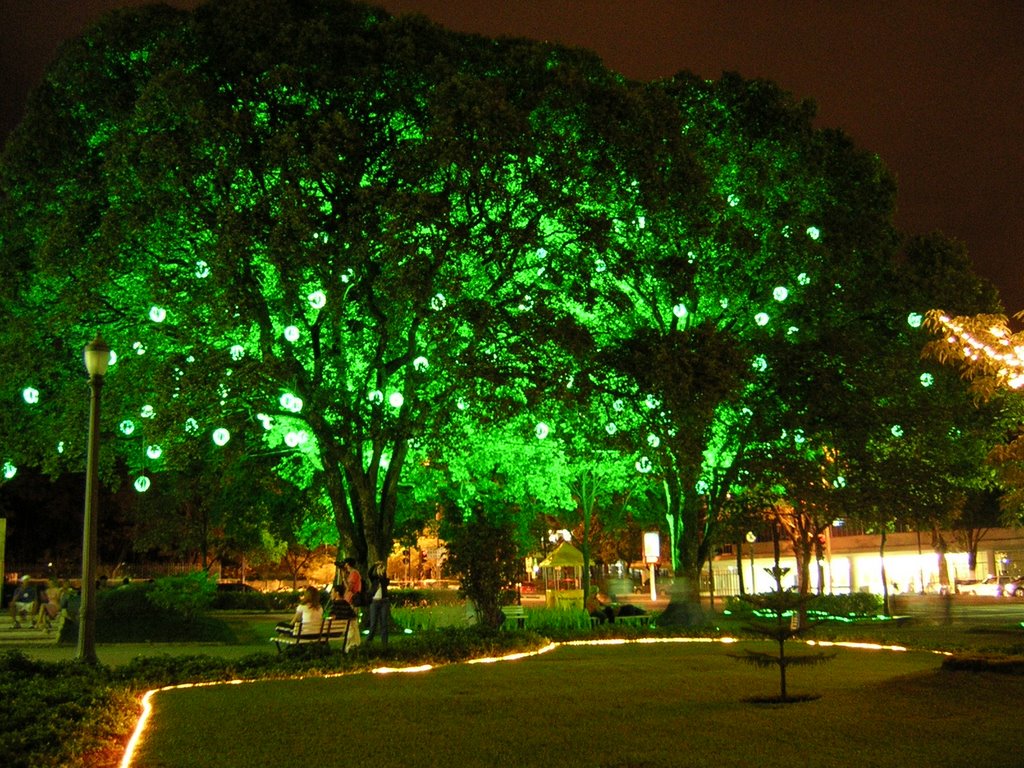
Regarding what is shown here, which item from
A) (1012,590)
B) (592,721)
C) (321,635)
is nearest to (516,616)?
(321,635)

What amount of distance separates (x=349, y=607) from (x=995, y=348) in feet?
37.9

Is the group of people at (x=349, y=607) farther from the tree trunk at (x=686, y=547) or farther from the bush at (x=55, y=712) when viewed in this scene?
the tree trunk at (x=686, y=547)

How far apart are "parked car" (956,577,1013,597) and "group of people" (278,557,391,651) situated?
2110 inches

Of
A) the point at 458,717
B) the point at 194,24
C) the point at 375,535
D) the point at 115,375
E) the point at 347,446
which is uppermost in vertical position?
the point at 194,24

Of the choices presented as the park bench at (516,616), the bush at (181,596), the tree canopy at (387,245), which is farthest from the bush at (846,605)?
the bush at (181,596)

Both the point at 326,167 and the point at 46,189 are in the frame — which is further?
the point at 46,189

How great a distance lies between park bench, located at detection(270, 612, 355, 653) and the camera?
18.5 metres

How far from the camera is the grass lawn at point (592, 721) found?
29.8 ft

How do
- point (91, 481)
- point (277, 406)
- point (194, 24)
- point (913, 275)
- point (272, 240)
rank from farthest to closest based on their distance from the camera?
1. point (913, 275)
2. point (277, 406)
3. point (194, 24)
4. point (272, 240)
5. point (91, 481)

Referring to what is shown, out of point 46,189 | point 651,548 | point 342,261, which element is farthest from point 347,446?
point 651,548

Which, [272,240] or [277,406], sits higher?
[272,240]

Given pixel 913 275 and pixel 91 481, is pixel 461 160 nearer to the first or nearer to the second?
pixel 91 481

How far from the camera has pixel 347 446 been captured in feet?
79.0

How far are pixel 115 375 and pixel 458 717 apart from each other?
16.1 m
